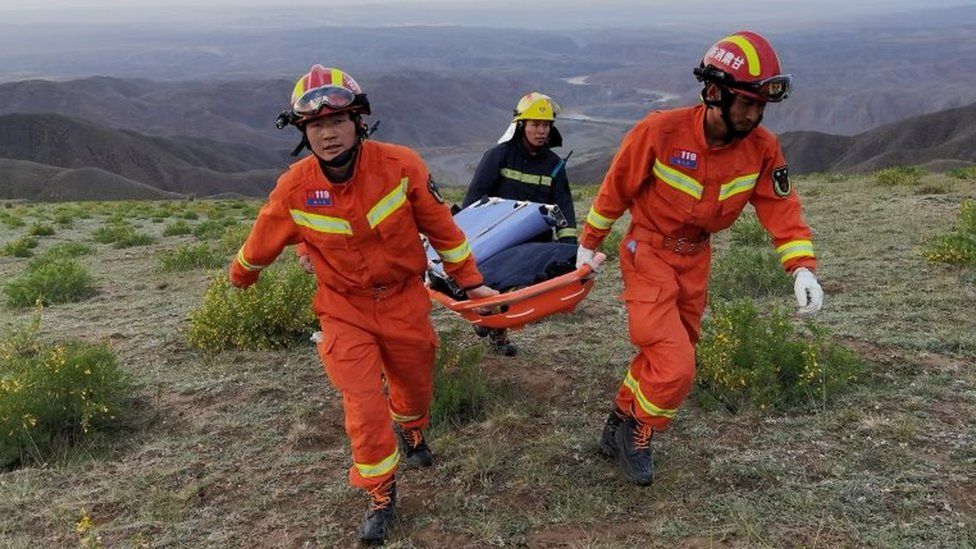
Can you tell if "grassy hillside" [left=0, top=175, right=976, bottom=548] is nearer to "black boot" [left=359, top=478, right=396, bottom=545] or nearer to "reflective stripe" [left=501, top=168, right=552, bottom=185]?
"black boot" [left=359, top=478, right=396, bottom=545]

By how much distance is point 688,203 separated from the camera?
158 inches

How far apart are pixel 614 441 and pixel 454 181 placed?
558 feet

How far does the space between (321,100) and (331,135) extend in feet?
0.58

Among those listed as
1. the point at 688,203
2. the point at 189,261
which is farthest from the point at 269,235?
the point at 189,261

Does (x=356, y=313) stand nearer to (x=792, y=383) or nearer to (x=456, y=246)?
(x=456, y=246)

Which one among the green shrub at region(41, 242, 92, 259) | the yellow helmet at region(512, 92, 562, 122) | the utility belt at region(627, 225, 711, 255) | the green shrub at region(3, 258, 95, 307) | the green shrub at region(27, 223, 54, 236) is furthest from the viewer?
the green shrub at region(27, 223, 54, 236)

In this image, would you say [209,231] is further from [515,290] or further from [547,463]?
[547,463]

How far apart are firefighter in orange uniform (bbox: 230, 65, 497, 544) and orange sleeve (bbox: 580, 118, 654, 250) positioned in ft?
2.74

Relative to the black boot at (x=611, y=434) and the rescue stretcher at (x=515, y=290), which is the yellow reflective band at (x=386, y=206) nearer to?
the rescue stretcher at (x=515, y=290)

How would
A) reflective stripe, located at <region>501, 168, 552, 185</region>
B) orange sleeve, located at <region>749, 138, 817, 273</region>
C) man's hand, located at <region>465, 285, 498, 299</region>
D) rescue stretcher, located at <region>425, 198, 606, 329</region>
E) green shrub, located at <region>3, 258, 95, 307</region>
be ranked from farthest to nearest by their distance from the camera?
green shrub, located at <region>3, 258, 95, 307</region>, reflective stripe, located at <region>501, 168, 552, 185</region>, rescue stretcher, located at <region>425, 198, 606, 329</region>, man's hand, located at <region>465, 285, 498, 299</region>, orange sleeve, located at <region>749, 138, 817, 273</region>

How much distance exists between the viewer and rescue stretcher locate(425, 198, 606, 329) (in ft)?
14.6

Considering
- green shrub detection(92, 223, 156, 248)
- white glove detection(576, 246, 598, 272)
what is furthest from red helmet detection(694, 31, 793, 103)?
green shrub detection(92, 223, 156, 248)

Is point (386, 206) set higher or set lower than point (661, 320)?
higher

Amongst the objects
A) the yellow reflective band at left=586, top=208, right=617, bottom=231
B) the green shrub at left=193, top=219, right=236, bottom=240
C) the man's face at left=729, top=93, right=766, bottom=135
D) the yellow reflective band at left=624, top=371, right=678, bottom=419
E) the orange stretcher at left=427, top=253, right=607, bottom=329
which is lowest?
the green shrub at left=193, top=219, right=236, bottom=240
